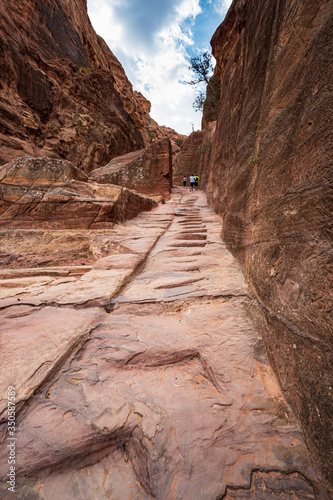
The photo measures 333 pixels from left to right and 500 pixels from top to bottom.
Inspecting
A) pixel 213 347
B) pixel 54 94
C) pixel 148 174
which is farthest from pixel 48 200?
pixel 54 94

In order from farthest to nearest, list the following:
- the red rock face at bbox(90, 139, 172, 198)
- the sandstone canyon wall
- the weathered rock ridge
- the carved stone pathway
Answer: the weathered rock ridge
the red rock face at bbox(90, 139, 172, 198)
the sandstone canyon wall
the carved stone pathway

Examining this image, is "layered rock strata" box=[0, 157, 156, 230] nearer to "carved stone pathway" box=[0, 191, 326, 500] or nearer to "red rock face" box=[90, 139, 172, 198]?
"carved stone pathway" box=[0, 191, 326, 500]

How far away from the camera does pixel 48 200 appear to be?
4.68 metres

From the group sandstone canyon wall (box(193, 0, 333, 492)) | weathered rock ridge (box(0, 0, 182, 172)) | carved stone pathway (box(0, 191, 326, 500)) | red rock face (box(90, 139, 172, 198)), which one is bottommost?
carved stone pathway (box(0, 191, 326, 500))

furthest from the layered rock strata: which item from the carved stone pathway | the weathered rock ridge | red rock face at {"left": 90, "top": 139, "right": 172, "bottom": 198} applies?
the weathered rock ridge

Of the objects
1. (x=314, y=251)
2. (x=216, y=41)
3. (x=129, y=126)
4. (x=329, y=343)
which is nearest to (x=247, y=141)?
(x=314, y=251)

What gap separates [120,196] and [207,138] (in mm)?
11231

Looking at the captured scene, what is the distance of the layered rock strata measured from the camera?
4.59 meters

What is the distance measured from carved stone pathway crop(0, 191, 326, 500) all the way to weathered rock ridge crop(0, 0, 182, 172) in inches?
426

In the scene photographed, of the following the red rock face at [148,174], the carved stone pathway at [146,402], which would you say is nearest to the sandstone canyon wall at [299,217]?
the carved stone pathway at [146,402]

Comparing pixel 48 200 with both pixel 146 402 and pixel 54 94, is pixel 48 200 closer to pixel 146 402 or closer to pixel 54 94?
pixel 146 402

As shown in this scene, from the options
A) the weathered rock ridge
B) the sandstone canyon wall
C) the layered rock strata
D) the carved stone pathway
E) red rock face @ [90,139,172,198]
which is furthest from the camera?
the weathered rock ridge

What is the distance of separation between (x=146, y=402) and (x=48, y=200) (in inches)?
189

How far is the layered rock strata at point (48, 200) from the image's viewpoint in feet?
15.0
